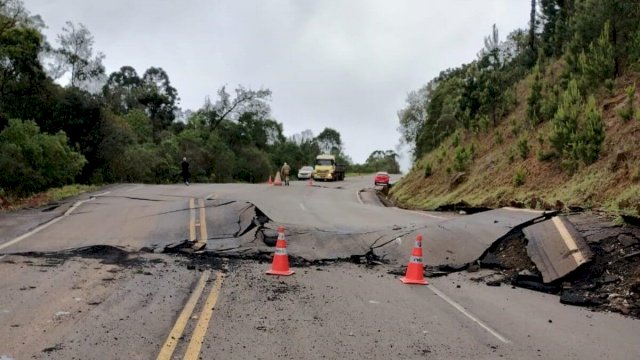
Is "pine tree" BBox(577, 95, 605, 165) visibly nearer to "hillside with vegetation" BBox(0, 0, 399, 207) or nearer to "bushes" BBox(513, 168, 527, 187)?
"bushes" BBox(513, 168, 527, 187)

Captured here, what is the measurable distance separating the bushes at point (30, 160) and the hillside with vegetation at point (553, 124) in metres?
17.4

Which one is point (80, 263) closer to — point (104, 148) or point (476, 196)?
Result: point (476, 196)

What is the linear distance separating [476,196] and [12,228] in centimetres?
1502

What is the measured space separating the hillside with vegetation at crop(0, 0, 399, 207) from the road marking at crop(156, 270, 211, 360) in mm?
16061

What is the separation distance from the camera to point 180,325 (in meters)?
6.24

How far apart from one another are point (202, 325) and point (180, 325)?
24cm

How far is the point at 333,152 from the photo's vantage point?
126750mm

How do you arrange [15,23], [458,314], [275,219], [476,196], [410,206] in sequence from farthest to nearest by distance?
[15,23]
[410,206]
[476,196]
[275,219]
[458,314]

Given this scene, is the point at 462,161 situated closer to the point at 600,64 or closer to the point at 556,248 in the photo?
the point at 600,64

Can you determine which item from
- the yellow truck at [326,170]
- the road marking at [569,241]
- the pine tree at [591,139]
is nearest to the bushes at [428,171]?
the pine tree at [591,139]

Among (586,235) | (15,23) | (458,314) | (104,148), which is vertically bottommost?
(458,314)

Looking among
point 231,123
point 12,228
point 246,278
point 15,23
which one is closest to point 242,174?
point 231,123

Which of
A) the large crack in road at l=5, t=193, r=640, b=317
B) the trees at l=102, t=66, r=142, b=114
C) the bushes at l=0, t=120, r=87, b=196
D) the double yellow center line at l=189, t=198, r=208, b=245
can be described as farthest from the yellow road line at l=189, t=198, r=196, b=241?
the trees at l=102, t=66, r=142, b=114

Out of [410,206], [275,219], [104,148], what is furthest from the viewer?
[104,148]
